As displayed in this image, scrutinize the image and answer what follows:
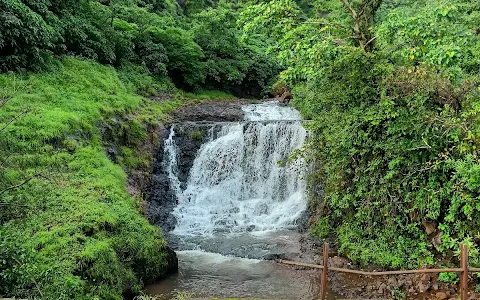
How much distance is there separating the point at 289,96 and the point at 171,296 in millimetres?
15499

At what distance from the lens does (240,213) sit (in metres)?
13.3

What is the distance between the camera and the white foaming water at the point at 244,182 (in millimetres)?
12867

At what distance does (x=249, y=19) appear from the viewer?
10.2 m

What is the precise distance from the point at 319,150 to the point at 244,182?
4903mm


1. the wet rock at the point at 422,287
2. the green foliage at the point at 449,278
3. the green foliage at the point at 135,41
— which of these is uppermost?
the green foliage at the point at 135,41

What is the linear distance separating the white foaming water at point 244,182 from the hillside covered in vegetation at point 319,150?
1497 mm

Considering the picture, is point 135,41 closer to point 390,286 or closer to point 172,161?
point 172,161

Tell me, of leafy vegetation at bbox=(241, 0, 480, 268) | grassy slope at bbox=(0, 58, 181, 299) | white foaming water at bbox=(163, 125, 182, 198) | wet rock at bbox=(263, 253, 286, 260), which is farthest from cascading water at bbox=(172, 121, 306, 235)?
leafy vegetation at bbox=(241, 0, 480, 268)

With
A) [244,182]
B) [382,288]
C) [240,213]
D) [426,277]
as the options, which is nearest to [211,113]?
[244,182]

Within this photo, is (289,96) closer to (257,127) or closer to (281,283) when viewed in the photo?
(257,127)

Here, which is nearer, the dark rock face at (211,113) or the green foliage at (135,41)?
the green foliage at (135,41)

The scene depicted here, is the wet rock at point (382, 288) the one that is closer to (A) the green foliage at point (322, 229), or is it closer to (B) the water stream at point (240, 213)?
(B) the water stream at point (240, 213)

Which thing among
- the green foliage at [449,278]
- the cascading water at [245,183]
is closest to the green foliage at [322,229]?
the cascading water at [245,183]

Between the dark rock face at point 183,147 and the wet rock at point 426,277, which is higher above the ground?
the dark rock face at point 183,147
